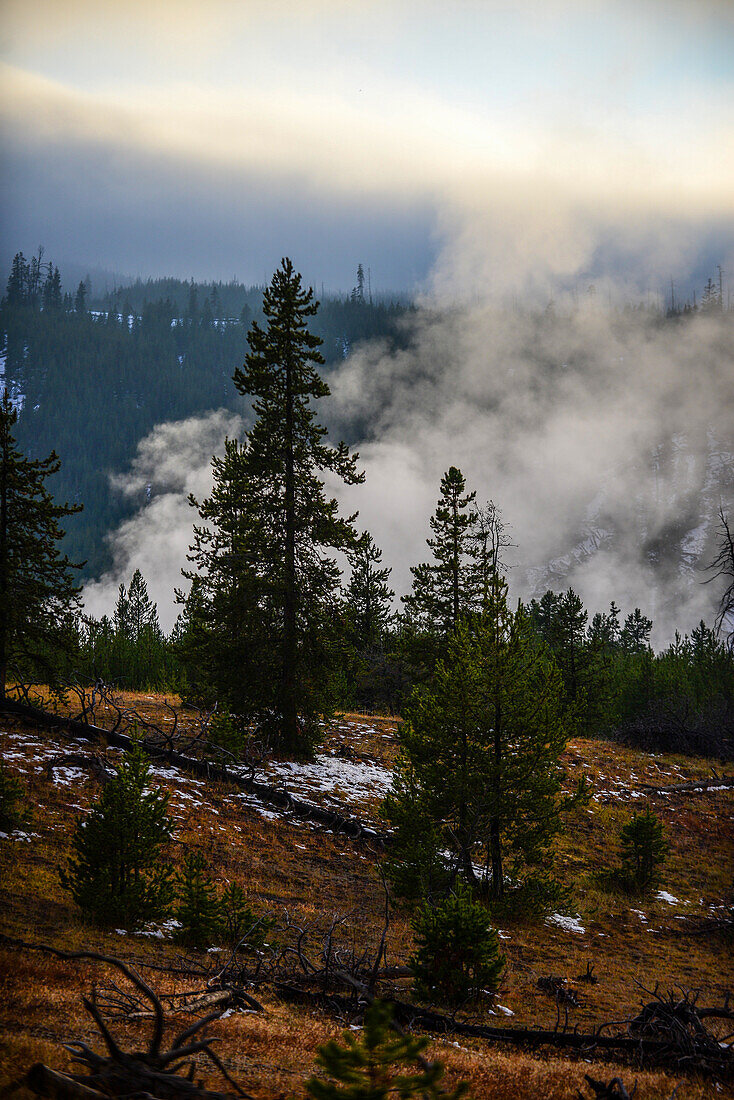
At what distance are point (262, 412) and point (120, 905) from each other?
15.3 m

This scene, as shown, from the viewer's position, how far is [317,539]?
21.0 meters

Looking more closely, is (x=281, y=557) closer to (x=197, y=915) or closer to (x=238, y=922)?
(x=238, y=922)

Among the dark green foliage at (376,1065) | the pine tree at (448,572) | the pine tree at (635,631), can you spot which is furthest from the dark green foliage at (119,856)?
the pine tree at (635,631)

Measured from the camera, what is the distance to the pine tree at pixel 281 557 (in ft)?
66.2

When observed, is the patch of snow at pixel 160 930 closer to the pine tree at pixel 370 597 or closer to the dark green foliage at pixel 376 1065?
the dark green foliage at pixel 376 1065

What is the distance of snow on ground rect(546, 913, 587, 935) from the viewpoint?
13609mm

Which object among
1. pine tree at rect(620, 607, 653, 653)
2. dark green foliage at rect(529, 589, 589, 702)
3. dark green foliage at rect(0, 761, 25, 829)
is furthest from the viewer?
pine tree at rect(620, 607, 653, 653)

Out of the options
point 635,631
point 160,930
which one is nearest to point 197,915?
point 160,930

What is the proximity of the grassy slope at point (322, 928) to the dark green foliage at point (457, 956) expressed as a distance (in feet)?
2.07

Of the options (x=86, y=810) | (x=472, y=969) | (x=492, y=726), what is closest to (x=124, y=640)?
(x=86, y=810)

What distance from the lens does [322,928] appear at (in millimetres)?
10664

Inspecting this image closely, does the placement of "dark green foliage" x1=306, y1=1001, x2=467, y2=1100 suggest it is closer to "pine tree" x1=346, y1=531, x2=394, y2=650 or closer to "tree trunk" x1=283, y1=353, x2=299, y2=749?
"tree trunk" x1=283, y1=353, x2=299, y2=749

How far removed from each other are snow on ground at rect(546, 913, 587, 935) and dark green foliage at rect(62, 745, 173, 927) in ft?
29.8

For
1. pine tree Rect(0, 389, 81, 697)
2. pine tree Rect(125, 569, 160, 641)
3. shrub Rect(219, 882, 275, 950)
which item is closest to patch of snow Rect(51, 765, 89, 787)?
pine tree Rect(0, 389, 81, 697)
